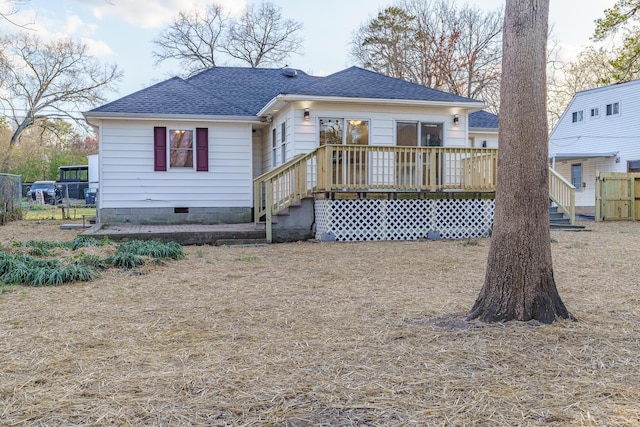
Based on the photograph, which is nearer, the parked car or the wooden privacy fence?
the wooden privacy fence

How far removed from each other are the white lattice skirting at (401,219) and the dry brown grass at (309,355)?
171 inches

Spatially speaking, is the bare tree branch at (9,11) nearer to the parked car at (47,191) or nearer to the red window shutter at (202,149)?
the red window shutter at (202,149)

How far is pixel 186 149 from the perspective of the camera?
1320 cm

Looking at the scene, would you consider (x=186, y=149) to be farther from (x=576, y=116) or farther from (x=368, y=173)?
(x=576, y=116)

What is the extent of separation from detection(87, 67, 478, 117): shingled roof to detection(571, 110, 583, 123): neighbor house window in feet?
43.0

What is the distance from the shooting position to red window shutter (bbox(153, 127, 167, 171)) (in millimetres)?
12891

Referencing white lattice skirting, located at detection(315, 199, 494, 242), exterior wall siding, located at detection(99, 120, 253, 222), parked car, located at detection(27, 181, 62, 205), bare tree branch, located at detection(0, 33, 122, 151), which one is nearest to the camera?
white lattice skirting, located at detection(315, 199, 494, 242)

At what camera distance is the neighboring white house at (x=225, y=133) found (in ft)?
38.9

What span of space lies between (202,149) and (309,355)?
10528 millimetres

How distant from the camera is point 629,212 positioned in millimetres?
17188

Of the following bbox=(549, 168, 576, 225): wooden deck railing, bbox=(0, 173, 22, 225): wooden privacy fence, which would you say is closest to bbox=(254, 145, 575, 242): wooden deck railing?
bbox=(549, 168, 576, 225): wooden deck railing

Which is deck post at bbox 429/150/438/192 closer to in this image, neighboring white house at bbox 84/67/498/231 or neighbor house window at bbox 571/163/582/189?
neighboring white house at bbox 84/67/498/231

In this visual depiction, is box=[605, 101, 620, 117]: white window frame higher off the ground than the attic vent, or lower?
lower

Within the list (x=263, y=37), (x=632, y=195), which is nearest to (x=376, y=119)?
(x=632, y=195)
